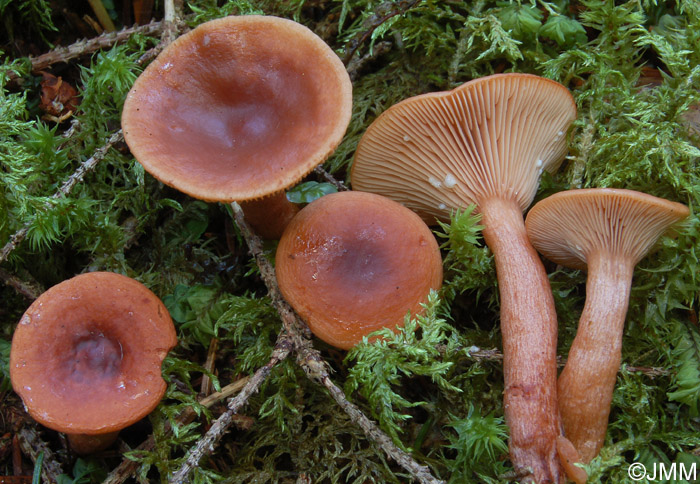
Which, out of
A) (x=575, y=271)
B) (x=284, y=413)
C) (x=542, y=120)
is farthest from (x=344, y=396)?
(x=542, y=120)

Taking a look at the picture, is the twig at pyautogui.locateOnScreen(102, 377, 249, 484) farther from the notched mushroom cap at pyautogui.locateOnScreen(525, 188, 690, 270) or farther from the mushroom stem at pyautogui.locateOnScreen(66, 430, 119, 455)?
the notched mushroom cap at pyautogui.locateOnScreen(525, 188, 690, 270)

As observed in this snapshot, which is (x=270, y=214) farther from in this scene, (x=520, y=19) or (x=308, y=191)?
(x=520, y=19)

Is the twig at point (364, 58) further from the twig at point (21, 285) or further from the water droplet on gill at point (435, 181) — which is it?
the twig at point (21, 285)

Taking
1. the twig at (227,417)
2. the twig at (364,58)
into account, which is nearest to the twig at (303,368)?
the twig at (227,417)

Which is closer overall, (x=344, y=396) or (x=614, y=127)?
(x=344, y=396)

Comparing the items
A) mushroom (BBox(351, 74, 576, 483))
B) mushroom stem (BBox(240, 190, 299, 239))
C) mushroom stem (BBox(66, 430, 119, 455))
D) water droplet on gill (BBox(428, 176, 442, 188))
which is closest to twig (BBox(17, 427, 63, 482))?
mushroom stem (BBox(66, 430, 119, 455))

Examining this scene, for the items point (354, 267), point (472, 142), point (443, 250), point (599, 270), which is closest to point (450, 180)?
point (472, 142)

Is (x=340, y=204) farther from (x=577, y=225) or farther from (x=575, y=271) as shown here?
(x=575, y=271)
